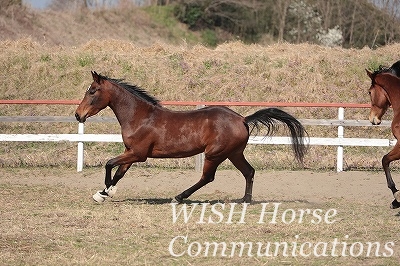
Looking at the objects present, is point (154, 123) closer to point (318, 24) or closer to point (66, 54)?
point (66, 54)

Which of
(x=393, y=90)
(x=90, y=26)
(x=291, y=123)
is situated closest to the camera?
(x=393, y=90)

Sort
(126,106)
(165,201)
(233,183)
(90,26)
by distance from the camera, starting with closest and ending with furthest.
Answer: (126,106), (165,201), (233,183), (90,26)

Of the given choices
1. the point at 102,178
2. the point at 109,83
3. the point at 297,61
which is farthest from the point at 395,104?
the point at 297,61

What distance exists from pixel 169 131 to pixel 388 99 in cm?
301

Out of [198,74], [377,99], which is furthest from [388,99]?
[198,74]

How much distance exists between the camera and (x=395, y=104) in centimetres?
945

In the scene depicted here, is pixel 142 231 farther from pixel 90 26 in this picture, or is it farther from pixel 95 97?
pixel 90 26

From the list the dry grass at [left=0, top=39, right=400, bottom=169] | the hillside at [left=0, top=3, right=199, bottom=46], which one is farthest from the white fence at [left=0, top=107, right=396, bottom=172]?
the hillside at [left=0, top=3, right=199, bottom=46]

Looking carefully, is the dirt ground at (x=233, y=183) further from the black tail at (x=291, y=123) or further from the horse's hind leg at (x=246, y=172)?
the black tail at (x=291, y=123)

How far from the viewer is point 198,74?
2030cm

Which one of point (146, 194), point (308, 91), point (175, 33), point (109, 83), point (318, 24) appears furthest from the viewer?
point (175, 33)

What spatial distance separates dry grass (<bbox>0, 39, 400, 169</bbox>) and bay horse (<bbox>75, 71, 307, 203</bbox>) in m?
6.92

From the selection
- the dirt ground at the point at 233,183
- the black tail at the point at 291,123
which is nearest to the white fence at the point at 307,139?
the dirt ground at the point at 233,183

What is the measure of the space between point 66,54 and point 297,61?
22.6ft
